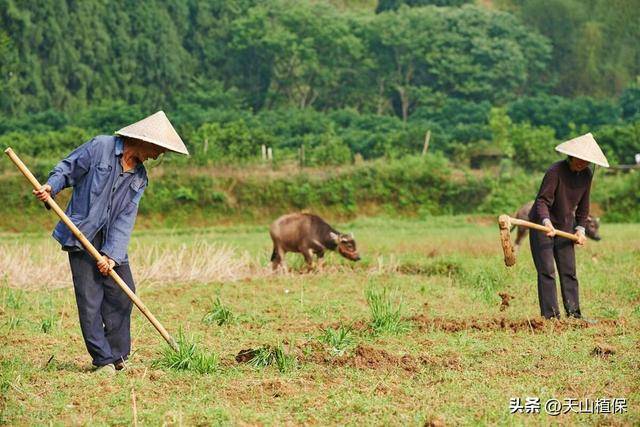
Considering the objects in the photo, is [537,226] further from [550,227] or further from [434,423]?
[434,423]

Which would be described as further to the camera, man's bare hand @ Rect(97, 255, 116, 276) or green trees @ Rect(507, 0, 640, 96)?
green trees @ Rect(507, 0, 640, 96)

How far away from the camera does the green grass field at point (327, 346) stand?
621 cm

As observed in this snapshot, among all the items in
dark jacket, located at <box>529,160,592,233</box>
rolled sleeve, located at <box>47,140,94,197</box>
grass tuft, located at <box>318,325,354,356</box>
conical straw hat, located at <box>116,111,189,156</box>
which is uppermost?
conical straw hat, located at <box>116,111,189,156</box>

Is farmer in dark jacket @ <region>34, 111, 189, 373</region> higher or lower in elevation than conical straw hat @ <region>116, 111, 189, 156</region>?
lower

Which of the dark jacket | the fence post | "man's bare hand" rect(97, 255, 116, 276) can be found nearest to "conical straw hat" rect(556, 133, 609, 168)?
the dark jacket

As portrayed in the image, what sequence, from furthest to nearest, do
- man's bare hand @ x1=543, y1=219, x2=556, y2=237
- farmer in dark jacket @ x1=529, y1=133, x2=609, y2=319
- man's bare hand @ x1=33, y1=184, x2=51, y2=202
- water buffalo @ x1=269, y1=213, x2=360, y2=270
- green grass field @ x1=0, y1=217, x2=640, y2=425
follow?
water buffalo @ x1=269, y1=213, x2=360, y2=270, farmer in dark jacket @ x1=529, y1=133, x2=609, y2=319, man's bare hand @ x1=543, y1=219, x2=556, y2=237, man's bare hand @ x1=33, y1=184, x2=51, y2=202, green grass field @ x1=0, y1=217, x2=640, y2=425

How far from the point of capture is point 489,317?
10.2m

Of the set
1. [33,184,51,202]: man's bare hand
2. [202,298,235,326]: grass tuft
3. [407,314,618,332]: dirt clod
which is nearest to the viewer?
[33,184,51,202]: man's bare hand

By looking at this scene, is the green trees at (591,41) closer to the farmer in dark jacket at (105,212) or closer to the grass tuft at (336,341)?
the grass tuft at (336,341)

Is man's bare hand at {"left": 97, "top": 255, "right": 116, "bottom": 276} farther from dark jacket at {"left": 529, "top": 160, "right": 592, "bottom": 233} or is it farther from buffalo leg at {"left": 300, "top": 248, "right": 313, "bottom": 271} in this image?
buffalo leg at {"left": 300, "top": 248, "right": 313, "bottom": 271}

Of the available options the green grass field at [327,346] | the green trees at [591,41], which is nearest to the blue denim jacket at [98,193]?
the green grass field at [327,346]

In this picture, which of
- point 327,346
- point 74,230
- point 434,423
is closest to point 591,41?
point 327,346

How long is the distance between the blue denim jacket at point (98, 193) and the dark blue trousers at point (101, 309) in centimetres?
16

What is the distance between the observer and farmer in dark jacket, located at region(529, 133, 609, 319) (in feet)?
32.4
